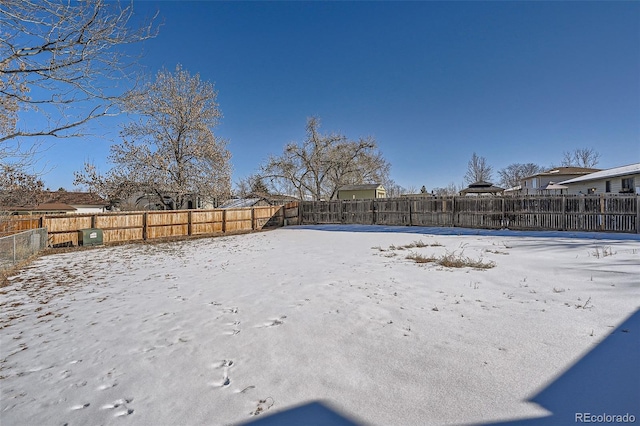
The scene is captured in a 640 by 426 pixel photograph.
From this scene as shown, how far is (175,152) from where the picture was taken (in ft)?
61.2

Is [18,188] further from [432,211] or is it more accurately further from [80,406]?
[432,211]

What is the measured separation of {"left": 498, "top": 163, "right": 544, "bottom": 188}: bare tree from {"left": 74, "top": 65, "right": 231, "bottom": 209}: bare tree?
57.7 meters

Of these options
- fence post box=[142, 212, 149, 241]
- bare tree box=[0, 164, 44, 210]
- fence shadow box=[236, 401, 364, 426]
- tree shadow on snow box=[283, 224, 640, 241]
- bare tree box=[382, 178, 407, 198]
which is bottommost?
fence shadow box=[236, 401, 364, 426]

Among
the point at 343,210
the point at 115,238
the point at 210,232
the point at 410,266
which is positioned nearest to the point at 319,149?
the point at 343,210

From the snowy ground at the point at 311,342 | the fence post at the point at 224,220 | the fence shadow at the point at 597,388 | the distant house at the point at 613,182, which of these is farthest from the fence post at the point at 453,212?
→ the fence shadow at the point at 597,388

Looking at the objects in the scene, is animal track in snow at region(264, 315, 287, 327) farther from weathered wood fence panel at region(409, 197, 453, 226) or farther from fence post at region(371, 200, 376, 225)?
fence post at region(371, 200, 376, 225)

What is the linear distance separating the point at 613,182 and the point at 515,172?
148 ft

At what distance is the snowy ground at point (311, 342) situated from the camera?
2.13 metres

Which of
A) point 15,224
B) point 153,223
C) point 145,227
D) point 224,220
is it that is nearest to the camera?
point 15,224

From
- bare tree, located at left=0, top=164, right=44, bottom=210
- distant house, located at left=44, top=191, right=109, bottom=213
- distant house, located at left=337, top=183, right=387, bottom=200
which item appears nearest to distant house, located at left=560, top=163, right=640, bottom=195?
distant house, located at left=337, top=183, right=387, bottom=200

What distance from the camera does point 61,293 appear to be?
544 cm

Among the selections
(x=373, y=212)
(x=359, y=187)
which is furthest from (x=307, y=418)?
(x=359, y=187)

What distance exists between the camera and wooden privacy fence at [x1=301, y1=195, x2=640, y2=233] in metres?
11.9

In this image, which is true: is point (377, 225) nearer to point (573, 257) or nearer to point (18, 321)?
point (573, 257)
